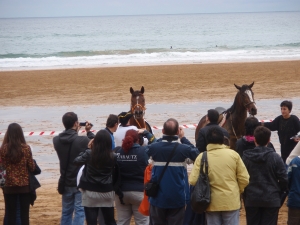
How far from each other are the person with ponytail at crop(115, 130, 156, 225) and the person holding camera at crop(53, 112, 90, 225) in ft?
2.14

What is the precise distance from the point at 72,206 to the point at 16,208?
864mm

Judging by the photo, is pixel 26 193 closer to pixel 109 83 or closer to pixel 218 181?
pixel 218 181

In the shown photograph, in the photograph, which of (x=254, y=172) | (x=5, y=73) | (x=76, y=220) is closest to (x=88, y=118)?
(x=76, y=220)

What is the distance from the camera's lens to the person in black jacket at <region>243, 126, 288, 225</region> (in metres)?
6.85

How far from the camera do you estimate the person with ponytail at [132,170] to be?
7.28 metres

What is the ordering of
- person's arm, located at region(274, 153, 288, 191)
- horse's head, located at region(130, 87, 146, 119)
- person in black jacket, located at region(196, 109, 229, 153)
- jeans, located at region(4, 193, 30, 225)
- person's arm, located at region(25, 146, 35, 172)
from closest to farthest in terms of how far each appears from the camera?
1. person's arm, located at region(274, 153, 288, 191)
2. person's arm, located at region(25, 146, 35, 172)
3. jeans, located at region(4, 193, 30, 225)
4. person in black jacket, located at region(196, 109, 229, 153)
5. horse's head, located at region(130, 87, 146, 119)

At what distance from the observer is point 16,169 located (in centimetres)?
737

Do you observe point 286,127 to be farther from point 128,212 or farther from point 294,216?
point 128,212

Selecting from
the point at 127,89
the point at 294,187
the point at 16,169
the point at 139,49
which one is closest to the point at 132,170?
the point at 16,169

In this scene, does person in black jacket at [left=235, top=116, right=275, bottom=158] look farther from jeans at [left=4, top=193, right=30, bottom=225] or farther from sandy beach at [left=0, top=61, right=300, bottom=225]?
sandy beach at [left=0, top=61, right=300, bottom=225]

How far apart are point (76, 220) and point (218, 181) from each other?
2464 millimetres

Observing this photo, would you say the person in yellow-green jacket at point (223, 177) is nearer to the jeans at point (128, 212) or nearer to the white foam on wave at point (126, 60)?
the jeans at point (128, 212)

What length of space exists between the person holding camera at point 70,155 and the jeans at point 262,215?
2.35 metres

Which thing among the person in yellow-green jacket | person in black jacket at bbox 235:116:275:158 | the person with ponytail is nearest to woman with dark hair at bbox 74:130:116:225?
the person with ponytail
